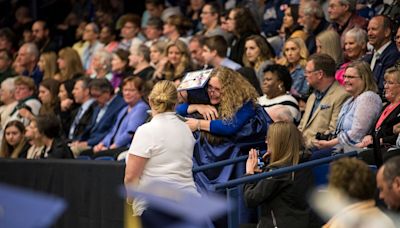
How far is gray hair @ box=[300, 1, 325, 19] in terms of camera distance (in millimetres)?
13523

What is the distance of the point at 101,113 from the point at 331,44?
3.32m

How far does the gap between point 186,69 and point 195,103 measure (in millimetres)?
2739

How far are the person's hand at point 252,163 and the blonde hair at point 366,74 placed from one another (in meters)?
1.58

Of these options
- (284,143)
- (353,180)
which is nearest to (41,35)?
(284,143)

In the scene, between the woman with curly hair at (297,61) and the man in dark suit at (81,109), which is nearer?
the woman with curly hair at (297,61)

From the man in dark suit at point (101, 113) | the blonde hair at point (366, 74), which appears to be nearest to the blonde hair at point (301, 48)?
the blonde hair at point (366, 74)

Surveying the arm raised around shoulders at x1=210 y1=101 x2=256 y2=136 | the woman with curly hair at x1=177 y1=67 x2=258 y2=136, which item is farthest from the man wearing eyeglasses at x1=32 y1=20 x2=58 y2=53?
the arm raised around shoulders at x1=210 y1=101 x2=256 y2=136

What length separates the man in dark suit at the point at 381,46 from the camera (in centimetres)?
1162

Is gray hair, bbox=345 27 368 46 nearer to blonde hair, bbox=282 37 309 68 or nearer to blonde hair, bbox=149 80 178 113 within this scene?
blonde hair, bbox=282 37 309 68

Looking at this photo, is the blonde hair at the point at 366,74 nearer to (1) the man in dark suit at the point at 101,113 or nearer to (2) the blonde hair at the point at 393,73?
(2) the blonde hair at the point at 393,73

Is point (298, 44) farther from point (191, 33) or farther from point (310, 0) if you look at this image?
point (191, 33)

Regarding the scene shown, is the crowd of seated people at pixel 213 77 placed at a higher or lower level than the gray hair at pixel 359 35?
lower

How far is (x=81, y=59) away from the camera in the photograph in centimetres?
1755

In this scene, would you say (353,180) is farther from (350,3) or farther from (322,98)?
(350,3)
